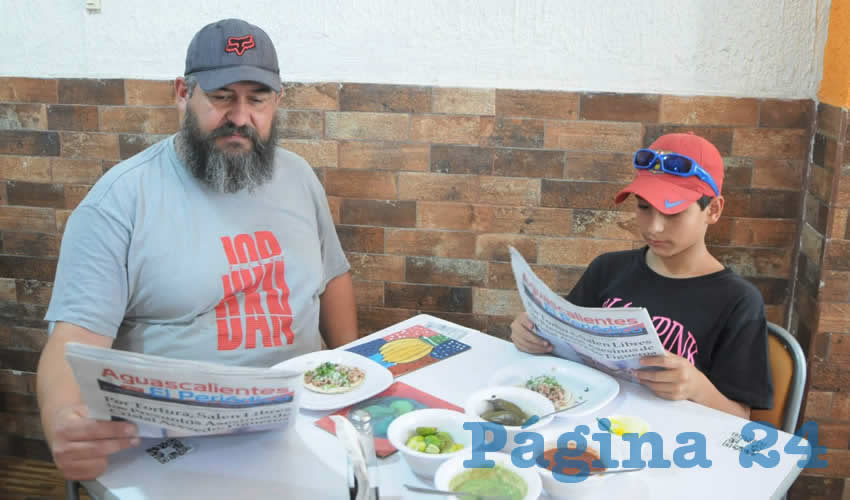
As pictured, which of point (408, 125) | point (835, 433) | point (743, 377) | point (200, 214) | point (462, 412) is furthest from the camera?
point (408, 125)

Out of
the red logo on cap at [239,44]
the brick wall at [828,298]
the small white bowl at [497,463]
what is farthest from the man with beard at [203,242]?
the brick wall at [828,298]

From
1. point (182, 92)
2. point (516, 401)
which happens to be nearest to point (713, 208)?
point (516, 401)

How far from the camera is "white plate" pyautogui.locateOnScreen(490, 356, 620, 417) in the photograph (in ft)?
5.07

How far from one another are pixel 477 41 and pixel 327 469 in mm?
1592

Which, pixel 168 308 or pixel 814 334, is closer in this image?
pixel 168 308

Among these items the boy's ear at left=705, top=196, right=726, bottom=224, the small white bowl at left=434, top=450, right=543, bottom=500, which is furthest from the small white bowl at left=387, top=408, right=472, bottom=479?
the boy's ear at left=705, top=196, right=726, bottom=224

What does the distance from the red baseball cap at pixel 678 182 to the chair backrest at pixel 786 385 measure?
40 centimetres

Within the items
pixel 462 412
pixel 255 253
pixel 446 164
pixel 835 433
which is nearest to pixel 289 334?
pixel 255 253

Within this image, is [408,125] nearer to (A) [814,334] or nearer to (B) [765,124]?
(B) [765,124]

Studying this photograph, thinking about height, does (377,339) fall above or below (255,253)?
below

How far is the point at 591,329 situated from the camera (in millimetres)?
1502

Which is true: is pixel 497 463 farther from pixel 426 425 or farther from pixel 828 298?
pixel 828 298

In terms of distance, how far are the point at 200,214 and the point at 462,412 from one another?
2.71 ft

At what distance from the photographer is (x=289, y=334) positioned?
1895 millimetres
